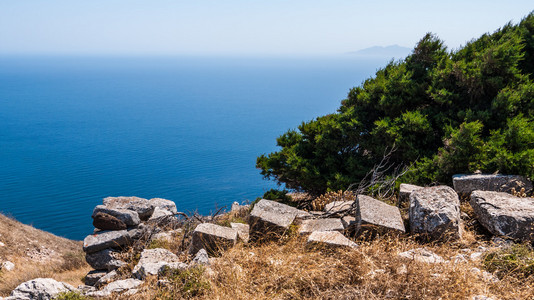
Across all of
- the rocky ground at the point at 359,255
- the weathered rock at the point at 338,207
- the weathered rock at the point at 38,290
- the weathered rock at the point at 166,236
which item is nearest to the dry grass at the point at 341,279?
the rocky ground at the point at 359,255

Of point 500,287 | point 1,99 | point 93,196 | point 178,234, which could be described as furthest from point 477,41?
point 1,99

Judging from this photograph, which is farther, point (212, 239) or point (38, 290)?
point (212, 239)

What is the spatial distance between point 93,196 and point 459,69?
184ft

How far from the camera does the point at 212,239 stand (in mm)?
5613

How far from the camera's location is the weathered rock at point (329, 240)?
490 cm

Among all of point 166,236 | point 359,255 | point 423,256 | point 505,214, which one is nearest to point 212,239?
point 166,236

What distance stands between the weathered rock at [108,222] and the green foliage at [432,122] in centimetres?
465

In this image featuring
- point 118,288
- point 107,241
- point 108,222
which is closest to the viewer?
point 118,288

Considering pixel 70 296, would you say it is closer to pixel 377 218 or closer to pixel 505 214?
pixel 377 218

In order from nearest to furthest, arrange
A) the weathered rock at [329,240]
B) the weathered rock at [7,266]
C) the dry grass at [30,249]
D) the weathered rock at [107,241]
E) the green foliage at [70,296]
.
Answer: the green foliage at [70,296], the weathered rock at [329,240], the weathered rock at [107,241], the weathered rock at [7,266], the dry grass at [30,249]

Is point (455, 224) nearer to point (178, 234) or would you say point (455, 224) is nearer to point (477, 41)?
point (178, 234)

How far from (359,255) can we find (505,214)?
238 centimetres

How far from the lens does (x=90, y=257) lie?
852cm

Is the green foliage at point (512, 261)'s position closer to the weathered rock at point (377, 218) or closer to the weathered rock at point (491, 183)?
the weathered rock at point (377, 218)
